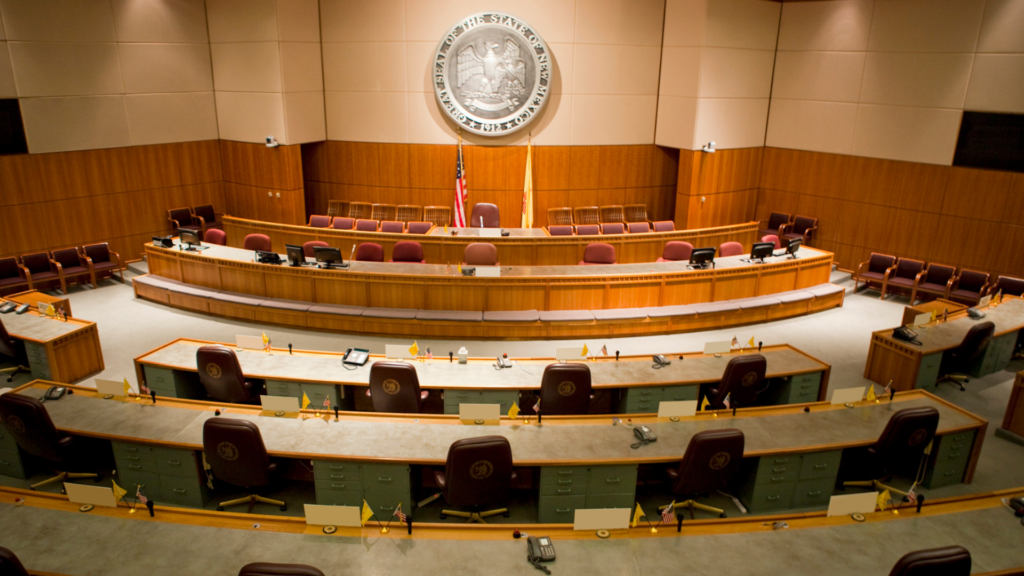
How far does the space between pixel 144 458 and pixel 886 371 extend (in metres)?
8.43

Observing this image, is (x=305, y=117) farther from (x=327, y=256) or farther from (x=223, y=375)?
(x=223, y=375)

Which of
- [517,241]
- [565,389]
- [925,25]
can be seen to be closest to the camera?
[565,389]

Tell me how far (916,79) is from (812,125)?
211 cm

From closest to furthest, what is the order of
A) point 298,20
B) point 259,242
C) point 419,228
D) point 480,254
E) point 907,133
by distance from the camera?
point 480,254, point 259,242, point 907,133, point 419,228, point 298,20

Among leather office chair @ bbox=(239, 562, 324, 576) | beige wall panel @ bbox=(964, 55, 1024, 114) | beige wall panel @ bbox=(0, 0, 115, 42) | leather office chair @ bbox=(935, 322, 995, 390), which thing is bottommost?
leather office chair @ bbox=(935, 322, 995, 390)

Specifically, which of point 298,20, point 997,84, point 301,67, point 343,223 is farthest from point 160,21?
point 997,84

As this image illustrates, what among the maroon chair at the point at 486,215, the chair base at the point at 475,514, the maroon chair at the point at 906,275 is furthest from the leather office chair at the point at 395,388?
the maroon chair at the point at 906,275

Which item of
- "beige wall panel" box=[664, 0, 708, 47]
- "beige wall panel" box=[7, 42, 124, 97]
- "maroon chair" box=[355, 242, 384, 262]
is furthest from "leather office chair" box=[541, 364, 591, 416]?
"beige wall panel" box=[7, 42, 124, 97]

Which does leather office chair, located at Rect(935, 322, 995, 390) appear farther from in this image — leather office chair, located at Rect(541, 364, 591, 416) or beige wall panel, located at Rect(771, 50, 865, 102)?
beige wall panel, located at Rect(771, 50, 865, 102)

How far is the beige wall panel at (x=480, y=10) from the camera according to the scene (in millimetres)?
13102

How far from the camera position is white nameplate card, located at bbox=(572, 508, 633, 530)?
3904 mm

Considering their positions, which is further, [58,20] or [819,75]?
[819,75]

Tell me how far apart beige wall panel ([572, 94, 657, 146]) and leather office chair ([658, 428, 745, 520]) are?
1029 cm

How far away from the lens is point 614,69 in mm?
13680
